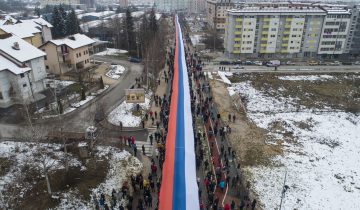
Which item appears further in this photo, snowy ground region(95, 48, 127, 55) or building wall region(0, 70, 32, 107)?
snowy ground region(95, 48, 127, 55)

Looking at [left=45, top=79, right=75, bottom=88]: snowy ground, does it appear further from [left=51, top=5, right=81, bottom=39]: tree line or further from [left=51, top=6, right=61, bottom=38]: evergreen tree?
[left=51, top=6, right=61, bottom=38]: evergreen tree

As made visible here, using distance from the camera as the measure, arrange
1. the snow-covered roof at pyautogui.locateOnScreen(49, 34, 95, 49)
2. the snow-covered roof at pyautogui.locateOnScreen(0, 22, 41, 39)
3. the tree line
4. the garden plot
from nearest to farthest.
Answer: the snow-covered roof at pyautogui.locateOnScreen(49, 34, 95, 49), the snow-covered roof at pyautogui.locateOnScreen(0, 22, 41, 39), the garden plot, the tree line

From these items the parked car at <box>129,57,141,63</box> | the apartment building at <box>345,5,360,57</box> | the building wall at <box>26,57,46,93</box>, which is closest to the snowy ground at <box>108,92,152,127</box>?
the building wall at <box>26,57,46,93</box>

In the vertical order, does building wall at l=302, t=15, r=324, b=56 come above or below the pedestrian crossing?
above

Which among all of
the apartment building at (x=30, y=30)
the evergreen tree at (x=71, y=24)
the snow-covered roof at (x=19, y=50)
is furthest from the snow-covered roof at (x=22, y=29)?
the evergreen tree at (x=71, y=24)

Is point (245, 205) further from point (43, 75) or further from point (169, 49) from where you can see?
point (169, 49)

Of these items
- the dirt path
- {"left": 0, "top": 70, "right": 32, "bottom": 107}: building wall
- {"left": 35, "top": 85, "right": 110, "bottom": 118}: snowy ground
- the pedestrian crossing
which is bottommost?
the dirt path

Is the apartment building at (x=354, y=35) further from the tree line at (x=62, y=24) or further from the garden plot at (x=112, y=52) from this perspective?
the tree line at (x=62, y=24)

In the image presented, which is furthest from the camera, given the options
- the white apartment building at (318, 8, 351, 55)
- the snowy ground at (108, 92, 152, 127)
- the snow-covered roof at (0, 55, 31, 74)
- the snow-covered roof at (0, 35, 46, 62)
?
the white apartment building at (318, 8, 351, 55)
